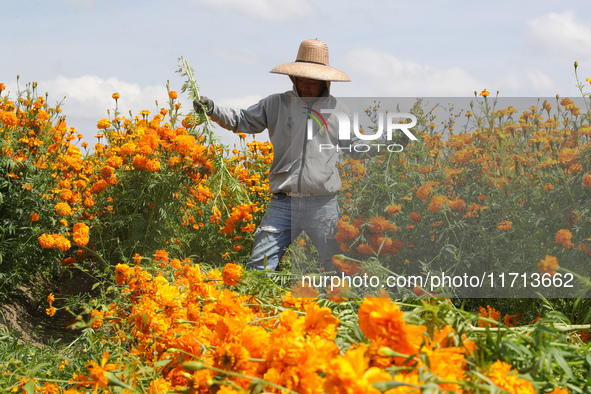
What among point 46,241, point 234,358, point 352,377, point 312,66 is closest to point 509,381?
point 352,377

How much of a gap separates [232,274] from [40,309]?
3.29 metres

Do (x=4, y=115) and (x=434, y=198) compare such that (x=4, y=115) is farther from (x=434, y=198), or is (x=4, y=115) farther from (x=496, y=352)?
(x=496, y=352)

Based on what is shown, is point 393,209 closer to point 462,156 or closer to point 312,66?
point 462,156

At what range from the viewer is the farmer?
8.98ft

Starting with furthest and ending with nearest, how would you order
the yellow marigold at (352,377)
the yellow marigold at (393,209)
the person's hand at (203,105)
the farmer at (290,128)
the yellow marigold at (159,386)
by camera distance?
1. the person's hand at (203,105)
2. the farmer at (290,128)
3. the yellow marigold at (393,209)
4. the yellow marigold at (159,386)
5. the yellow marigold at (352,377)

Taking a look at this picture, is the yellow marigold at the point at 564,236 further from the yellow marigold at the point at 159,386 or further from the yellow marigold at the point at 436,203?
the yellow marigold at the point at 159,386

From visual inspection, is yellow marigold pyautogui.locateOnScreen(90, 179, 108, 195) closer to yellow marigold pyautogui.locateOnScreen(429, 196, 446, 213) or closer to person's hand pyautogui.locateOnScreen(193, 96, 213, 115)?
person's hand pyautogui.locateOnScreen(193, 96, 213, 115)

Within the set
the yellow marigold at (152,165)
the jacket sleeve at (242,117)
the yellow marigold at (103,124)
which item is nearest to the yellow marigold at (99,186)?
the yellow marigold at (152,165)

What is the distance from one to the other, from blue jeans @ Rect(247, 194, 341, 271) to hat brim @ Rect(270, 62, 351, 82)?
0.75m

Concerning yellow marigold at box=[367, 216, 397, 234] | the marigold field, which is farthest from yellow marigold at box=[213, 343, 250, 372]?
yellow marigold at box=[367, 216, 397, 234]

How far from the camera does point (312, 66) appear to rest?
3213 millimetres

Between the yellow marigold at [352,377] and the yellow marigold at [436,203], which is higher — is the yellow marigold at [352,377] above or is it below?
below

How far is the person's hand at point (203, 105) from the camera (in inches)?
132

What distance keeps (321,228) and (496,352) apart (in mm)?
1127
